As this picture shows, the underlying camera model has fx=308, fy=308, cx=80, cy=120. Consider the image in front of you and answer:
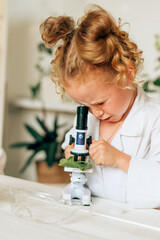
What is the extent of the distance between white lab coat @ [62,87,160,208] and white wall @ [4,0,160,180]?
1.64 metres

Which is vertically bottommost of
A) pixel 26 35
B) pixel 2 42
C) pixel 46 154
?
pixel 46 154

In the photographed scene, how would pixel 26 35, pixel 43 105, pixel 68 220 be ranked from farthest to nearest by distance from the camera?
pixel 26 35 → pixel 43 105 → pixel 68 220

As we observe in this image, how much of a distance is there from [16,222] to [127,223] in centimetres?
26

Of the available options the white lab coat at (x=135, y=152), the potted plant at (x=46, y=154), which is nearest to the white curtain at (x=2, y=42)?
the potted plant at (x=46, y=154)

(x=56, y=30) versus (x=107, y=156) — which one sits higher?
(x=56, y=30)

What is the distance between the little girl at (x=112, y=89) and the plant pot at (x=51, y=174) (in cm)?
143

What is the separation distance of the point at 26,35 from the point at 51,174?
51.3 inches

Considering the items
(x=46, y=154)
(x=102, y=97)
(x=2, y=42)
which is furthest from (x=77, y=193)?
(x=2, y=42)

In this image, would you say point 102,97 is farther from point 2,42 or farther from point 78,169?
point 2,42

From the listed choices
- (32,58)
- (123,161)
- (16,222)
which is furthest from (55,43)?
(32,58)

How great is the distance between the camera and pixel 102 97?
2.91ft

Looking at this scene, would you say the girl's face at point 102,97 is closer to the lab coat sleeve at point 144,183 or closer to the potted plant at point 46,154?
the lab coat sleeve at point 144,183

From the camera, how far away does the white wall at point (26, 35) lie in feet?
8.37

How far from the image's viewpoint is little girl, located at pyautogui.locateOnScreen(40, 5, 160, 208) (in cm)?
85
